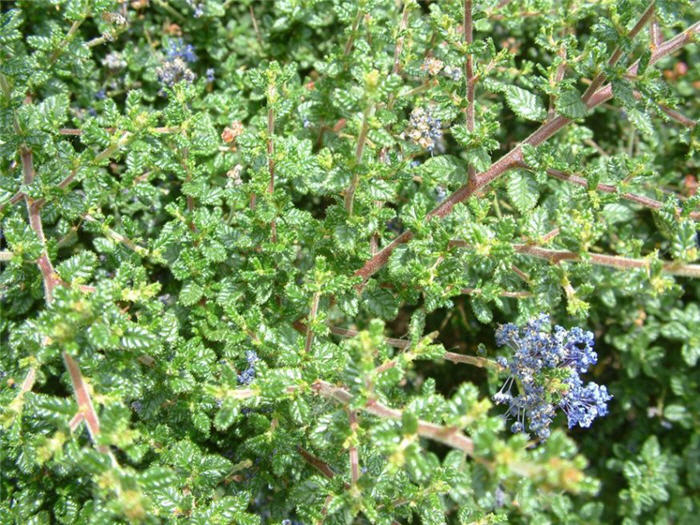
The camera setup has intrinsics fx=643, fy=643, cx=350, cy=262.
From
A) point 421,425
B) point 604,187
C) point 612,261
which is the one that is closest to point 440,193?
point 604,187

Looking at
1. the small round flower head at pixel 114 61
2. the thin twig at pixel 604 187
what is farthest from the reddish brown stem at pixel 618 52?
the small round flower head at pixel 114 61

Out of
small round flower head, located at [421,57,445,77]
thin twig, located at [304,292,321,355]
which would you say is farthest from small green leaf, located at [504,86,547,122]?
thin twig, located at [304,292,321,355]

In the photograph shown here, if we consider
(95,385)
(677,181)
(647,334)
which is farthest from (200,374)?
(677,181)

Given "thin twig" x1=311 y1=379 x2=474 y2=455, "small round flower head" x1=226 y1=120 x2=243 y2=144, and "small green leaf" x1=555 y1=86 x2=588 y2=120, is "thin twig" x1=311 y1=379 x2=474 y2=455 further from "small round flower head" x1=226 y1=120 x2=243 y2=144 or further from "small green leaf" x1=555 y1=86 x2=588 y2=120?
"small round flower head" x1=226 y1=120 x2=243 y2=144

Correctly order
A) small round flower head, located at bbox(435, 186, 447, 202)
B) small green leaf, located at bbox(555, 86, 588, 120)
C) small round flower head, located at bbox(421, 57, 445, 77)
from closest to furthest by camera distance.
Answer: small green leaf, located at bbox(555, 86, 588, 120), small round flower head, located at bbox(421, 57, 445, 77), small round flower head, located at bbox(435, 186, 447, 202)

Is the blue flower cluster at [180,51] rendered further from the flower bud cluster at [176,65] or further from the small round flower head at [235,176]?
the small round flower head at [235,176]

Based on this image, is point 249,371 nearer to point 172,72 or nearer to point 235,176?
point 235,176

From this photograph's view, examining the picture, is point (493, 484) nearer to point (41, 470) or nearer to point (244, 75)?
point (41, 470)
